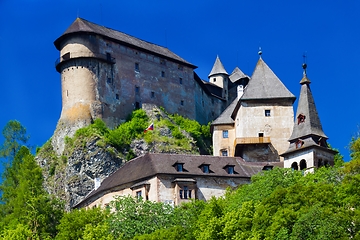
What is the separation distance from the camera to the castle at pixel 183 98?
271 feet

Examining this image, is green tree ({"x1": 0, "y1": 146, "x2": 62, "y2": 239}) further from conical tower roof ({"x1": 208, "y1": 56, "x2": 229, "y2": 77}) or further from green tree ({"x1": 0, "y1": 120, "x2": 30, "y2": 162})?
conical tower roof ({"x1": 208, "y1": 56, "x2": 229, "y2": 77})

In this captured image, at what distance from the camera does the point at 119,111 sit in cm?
10406

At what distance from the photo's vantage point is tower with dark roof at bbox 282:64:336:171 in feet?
261

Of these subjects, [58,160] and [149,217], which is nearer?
[149,217]

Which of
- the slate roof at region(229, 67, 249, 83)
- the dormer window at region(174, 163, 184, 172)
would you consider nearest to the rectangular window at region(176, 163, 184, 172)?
the dormer window at region(174, 163, 184, 172)

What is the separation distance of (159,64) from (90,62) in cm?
1100

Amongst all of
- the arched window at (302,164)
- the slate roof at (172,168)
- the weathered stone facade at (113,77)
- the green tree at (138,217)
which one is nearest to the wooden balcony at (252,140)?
the slate roof at (172,168)

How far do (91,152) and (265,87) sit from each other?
782 inches

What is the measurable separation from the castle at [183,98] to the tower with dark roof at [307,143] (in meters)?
0.09

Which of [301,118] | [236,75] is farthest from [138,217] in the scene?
[236,75]

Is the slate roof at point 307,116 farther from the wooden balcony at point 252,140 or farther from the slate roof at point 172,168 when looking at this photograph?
the wooden balcony at point 252,140

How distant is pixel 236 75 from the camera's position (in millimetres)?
130125

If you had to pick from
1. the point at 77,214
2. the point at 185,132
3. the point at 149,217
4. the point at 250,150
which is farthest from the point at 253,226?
the point at 185,132

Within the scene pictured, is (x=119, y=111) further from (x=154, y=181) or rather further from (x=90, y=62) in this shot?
(x=154, y=181)
